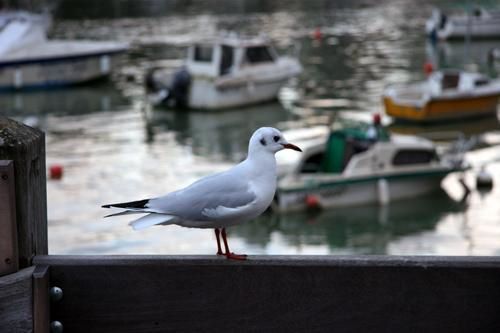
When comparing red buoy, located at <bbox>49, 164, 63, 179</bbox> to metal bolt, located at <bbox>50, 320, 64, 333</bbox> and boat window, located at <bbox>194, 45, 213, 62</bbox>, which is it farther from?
metal bolt, located at <bbox>50, 320, 64, 333</bbox>

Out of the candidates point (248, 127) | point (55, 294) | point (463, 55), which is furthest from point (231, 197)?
point (463, 55)

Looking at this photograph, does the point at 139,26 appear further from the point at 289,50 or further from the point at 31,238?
the point at 31,238

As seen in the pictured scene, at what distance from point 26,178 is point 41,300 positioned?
0.41 metres

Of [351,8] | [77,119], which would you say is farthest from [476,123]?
[351,8]

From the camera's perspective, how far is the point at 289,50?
39.2 metres

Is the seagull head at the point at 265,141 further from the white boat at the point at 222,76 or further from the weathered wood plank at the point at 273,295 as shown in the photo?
the white boat at the point at 222,76

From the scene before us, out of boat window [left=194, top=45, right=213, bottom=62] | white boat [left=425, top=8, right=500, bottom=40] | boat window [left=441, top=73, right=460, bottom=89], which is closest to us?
boat window [left=441, top=73, right=460, bottom=89]

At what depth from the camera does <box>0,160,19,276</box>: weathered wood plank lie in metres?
3.60

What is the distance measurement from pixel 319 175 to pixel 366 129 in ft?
4.89

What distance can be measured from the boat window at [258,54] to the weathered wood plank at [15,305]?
25.7 metres

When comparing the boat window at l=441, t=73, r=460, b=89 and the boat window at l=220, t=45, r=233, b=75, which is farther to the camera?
the boat window at l=220, t=45, r=233, b=75

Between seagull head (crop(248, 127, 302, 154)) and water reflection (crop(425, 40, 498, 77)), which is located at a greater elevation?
seagull head (crop(248, 127, 302, 154))

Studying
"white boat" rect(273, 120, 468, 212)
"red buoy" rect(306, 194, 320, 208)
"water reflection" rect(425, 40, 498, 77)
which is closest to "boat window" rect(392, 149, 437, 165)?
"white boat" rect(273, 120, 468, 212)

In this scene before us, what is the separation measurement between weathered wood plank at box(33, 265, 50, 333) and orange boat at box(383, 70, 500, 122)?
23.2m
